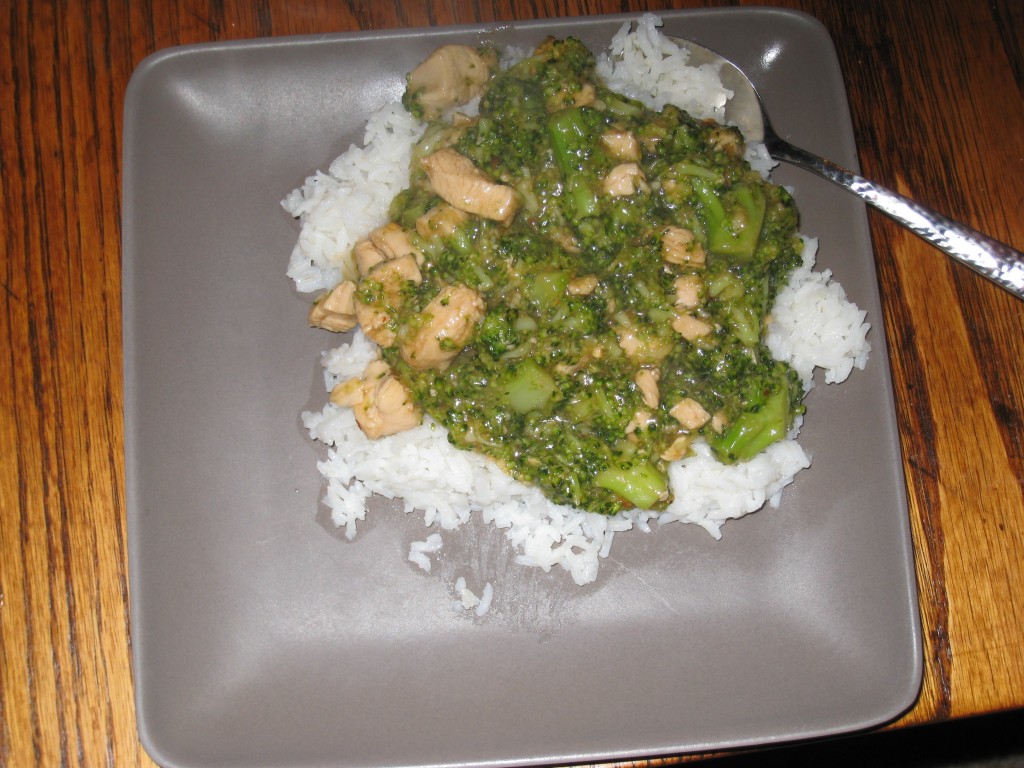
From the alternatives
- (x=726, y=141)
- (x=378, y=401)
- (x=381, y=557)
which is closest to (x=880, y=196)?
(x=726, y=141)

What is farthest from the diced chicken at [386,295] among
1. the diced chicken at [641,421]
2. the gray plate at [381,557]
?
the diced chicken at [641,421]

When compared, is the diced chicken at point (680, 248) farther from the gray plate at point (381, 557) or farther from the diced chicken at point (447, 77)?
the diced chicken at point (447, 77)

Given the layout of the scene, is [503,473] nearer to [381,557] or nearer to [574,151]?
[381,557]

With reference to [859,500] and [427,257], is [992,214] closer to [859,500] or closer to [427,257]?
[859,500]

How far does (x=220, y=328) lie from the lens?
3510 millimetres

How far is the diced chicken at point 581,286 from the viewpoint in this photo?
3.00 metres

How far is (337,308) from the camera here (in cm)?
334

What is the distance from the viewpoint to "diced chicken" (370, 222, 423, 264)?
317cm

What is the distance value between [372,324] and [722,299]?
151 centimetres

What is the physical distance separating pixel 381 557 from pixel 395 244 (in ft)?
4.70

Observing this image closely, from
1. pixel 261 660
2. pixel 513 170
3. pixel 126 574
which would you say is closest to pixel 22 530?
pixel 126 574

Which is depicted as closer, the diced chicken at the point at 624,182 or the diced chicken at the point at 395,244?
the diced chicken at the point at 624,182

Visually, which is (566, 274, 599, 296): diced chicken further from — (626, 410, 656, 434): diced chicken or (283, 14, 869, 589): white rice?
(283, 14, 869, 589): white rice

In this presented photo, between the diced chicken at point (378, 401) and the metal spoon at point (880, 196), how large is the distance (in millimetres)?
2103
